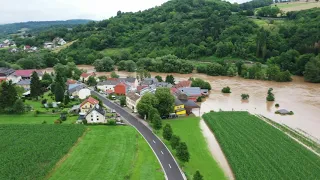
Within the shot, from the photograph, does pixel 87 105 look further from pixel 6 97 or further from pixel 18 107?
pixel 6 97

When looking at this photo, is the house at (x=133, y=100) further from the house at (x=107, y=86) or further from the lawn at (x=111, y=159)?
the house at (x=107, y=86)

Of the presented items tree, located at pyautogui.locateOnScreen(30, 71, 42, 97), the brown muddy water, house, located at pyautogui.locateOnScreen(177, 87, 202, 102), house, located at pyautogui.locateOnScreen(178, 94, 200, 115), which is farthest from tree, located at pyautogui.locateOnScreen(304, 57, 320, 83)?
tree, located at pyautogui.locateOnScreen(30, 71, 42, 97)

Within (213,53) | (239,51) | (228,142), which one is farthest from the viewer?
(213,53)

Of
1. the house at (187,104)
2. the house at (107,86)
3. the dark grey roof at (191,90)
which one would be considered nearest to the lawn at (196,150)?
the house at (187,104)

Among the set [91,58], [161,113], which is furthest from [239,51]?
[161,113]

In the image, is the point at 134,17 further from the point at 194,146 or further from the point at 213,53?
the point at 194,146
